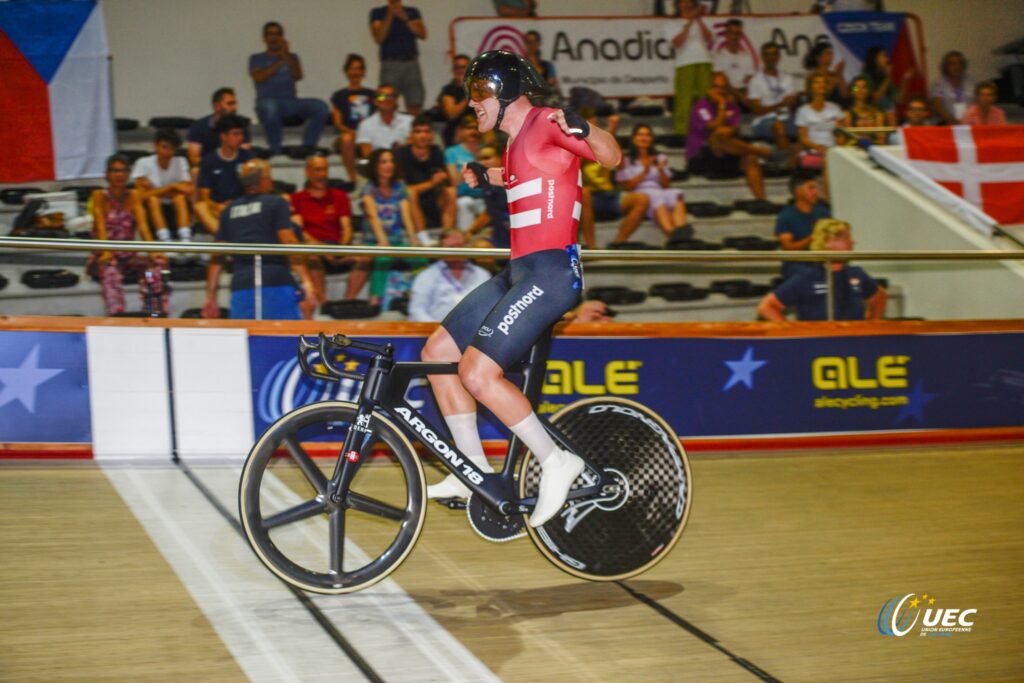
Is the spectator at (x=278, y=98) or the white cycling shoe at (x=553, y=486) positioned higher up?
the spectator at (x=278, y=98)

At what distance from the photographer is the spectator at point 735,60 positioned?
36.0 feet

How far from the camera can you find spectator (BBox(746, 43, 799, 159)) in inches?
420

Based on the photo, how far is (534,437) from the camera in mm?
3783

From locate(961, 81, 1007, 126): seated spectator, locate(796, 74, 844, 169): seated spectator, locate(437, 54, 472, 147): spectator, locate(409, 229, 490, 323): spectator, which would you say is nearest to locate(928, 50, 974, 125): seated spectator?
locate(961, 81, 1007, 126): seated spectator

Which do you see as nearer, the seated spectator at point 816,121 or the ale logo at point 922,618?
the ale logo at point 922,618

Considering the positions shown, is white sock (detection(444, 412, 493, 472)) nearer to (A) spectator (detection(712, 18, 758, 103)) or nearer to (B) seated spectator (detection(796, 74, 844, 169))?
(B) seated spectator (detection(796, 74, 844, 169))

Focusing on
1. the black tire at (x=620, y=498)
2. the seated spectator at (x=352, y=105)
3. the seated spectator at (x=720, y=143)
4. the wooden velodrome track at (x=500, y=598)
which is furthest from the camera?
the seated spectator at (x=720, y=143)

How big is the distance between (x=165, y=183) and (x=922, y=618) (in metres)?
6.43

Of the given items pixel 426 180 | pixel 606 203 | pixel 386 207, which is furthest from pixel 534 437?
pixel 606 203

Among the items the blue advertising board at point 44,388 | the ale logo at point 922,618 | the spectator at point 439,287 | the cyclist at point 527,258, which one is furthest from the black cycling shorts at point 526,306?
the blue advertising board at point 44,388

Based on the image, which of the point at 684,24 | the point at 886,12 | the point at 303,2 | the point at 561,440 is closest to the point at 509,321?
the point at 561,440

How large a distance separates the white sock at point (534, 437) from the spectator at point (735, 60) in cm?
792

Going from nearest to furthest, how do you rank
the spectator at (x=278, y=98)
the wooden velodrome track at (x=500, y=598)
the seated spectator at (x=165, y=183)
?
the wooden velodrome track at (x=500, y=598) < the seated spectator at (x=165, y=183) < the spectator at (x=278, y=98)

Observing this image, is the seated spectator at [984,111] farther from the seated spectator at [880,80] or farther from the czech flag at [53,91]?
the czech flag at [53,91]
